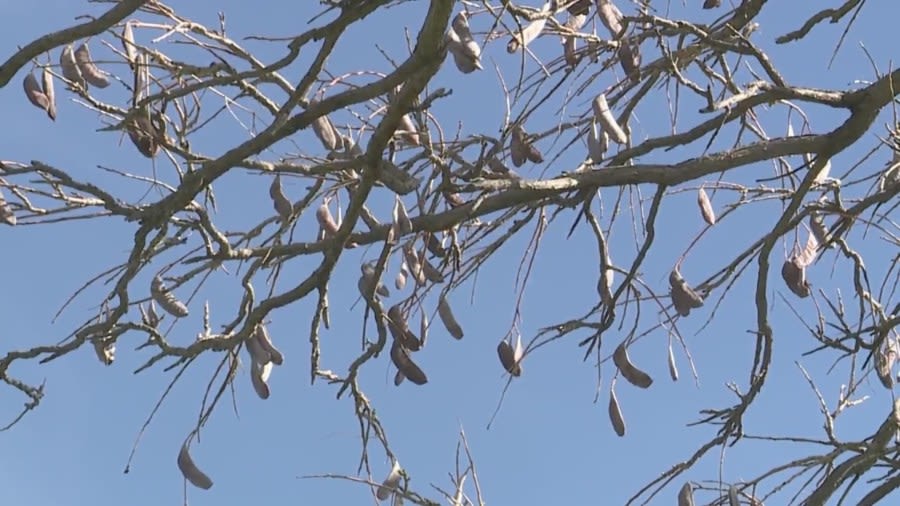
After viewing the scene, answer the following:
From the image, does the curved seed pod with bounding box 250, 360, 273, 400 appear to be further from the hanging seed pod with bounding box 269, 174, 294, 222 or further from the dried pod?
the dried pod

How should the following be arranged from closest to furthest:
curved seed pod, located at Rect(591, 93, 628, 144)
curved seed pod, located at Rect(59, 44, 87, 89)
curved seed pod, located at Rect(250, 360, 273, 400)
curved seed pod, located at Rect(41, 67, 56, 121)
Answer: curved seed pod, located at Rect(591, 93, 628, 144)
curved seed pod, located at Rect(59, 44, 87, 89)
curved seed pod, located at Rect(41, 67, 56, 121)
curved seed pod, located at Rect(250, 360, 273, 400)

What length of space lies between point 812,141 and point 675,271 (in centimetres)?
34

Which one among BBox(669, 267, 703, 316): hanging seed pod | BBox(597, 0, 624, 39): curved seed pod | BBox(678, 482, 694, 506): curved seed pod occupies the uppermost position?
BBox(597, 0, 624, 39): curved seed pod

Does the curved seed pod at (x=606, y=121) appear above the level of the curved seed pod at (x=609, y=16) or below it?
below

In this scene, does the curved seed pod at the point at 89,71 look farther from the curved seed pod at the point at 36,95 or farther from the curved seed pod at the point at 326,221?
the curved seed pod at the point at 326,221

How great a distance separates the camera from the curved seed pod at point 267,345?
263cm


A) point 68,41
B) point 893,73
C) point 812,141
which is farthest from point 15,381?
point 893,73

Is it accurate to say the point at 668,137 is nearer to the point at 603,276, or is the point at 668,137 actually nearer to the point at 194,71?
the point at 603,276

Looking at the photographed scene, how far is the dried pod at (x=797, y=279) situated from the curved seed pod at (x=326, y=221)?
2.85 feet

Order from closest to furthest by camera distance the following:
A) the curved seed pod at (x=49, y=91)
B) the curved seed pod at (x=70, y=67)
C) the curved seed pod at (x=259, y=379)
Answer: the curved seed pod at (x=70, y=67), the curved seed pod at (x=49, y=91), the curved seed pod at (x=259, y=379)

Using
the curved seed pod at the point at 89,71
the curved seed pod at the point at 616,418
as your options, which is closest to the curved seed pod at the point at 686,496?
the curved seed pod at the point at 616,418

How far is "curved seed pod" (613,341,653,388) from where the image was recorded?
2.60 meters

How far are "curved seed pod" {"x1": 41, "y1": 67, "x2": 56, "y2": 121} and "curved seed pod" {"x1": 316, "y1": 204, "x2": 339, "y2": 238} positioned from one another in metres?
0.51

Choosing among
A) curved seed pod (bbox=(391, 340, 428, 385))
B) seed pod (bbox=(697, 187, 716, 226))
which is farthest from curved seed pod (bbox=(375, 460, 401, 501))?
seed pod (bbox=(697, 187, 716, 226))
